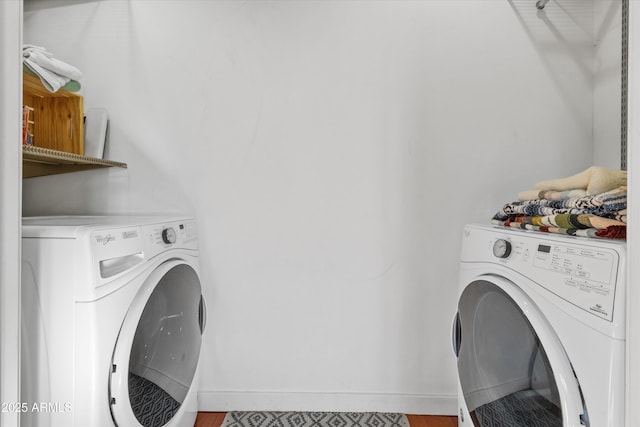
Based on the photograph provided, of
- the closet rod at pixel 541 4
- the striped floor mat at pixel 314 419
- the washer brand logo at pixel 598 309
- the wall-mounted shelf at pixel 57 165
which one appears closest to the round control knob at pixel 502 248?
the washer brand logo at pixel 598 309

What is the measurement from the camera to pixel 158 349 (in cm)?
107

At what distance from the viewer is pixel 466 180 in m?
1.48

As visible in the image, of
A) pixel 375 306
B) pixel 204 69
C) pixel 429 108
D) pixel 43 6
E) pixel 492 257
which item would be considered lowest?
pixel 375 306

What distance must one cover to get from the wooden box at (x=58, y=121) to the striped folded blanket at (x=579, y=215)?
5.55ft

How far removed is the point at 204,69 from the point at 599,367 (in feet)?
5.34

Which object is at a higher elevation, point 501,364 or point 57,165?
point 57,165

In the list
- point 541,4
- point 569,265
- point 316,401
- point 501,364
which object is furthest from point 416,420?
point 541,4

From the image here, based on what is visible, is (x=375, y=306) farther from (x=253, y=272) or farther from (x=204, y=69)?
(x=204, y=69)

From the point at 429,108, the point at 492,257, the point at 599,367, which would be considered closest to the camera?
the point at 599,367

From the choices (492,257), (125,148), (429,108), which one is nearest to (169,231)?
(125,148)

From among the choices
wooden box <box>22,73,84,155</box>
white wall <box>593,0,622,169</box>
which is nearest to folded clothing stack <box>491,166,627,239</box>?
white wall <box>593,0,622,169</box>

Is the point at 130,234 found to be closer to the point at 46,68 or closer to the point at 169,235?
the point at 169,235

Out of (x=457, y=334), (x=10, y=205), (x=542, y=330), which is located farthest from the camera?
(x=457, y=334)

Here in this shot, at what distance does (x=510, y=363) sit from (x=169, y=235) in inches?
43.9
